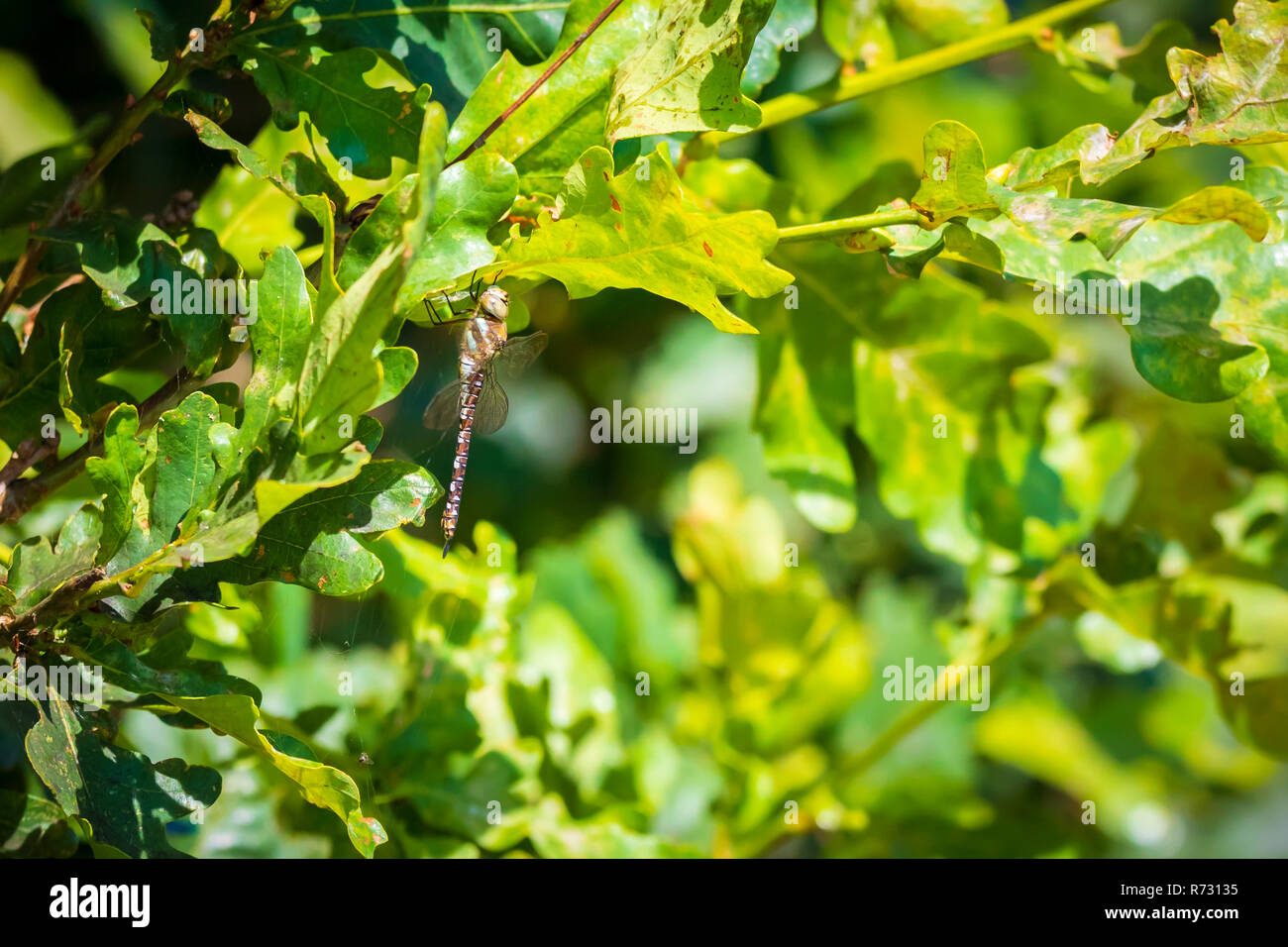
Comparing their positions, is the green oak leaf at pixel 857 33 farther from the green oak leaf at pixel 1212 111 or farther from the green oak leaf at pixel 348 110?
the green oak leaf at pixel 348 110

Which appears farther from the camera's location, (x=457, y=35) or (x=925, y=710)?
(x=925, y=710)

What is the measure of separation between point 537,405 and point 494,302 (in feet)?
4.85

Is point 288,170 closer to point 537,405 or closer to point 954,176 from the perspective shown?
point 954,176

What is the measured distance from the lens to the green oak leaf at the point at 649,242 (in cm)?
68

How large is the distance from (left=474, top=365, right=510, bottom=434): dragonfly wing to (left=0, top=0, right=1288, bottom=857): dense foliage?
0.05 meters

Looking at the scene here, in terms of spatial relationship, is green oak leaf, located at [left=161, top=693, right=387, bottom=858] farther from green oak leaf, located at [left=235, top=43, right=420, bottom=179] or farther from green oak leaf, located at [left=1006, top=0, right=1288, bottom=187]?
green oak leaf, located at [left=1006, top=0, right=1288, bottom=187]

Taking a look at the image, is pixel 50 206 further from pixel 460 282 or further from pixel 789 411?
pixel 789 411

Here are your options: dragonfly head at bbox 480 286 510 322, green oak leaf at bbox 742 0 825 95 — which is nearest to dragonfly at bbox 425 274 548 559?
dragonfly head at bbox 480 286 510 322

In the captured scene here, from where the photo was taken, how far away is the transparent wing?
0.88 metres

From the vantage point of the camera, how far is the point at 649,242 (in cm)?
70

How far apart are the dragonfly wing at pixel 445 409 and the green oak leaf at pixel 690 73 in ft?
0.84

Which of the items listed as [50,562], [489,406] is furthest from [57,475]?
[489,406]

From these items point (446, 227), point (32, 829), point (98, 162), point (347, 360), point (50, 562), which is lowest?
point (32, 829)

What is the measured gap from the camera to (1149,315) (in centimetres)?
83
